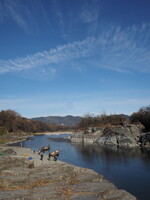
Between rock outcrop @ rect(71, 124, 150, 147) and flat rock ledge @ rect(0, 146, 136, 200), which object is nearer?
flat rock ledge @ rect(0, 146, 136, 200)

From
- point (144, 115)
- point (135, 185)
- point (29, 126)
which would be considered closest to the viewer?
point (135, 185)

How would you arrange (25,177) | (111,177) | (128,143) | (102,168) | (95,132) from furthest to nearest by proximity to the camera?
(95,132)
(128,143)
(102,168)
(111,177)
(25,177)

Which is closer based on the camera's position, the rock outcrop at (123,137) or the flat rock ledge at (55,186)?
the flat rock ledge at (55,186)

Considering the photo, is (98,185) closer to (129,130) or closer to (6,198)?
(6,198)

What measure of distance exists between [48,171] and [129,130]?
68.6m

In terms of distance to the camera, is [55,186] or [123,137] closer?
[55,186]

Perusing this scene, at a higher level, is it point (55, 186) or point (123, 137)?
point (123, 137)

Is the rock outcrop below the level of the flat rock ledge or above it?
above

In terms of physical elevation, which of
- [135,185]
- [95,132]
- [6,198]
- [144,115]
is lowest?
[135,185]

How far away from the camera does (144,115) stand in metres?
98.9

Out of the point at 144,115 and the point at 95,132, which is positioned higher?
the point at 144,115

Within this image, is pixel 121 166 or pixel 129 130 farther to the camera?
pixel 129 130

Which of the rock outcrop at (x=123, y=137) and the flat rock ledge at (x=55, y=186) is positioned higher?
the rock outcrop at (x=123, y=137)

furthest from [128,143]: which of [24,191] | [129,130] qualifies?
[24,191]
